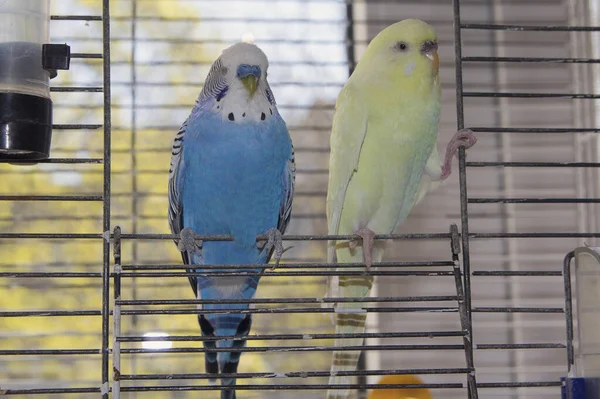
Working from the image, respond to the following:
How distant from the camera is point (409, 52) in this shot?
1.91 meters

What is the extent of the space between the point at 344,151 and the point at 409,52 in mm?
282

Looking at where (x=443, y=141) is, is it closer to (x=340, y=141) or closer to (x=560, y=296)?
(x=560, y=296)

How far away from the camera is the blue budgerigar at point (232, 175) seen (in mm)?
1814

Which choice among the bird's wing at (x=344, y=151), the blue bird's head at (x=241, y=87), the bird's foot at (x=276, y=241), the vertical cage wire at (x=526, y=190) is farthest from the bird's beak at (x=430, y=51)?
the vertical cage wire at (x=526, y=190)

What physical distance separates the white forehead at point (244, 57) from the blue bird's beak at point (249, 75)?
1 cm

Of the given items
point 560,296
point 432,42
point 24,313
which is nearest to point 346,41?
point 432,42

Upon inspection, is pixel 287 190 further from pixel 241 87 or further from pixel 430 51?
pixel 430 51

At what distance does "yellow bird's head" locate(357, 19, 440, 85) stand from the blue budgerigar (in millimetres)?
298

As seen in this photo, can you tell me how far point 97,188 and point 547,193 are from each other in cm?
151

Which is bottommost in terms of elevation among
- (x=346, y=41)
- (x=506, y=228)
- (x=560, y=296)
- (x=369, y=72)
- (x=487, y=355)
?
(x=487, y=355)

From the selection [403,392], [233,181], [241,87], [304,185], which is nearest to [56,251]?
[304,185]

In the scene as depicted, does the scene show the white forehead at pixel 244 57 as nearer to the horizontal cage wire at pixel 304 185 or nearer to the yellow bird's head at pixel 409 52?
the yellow bird's head at pixel 409 52

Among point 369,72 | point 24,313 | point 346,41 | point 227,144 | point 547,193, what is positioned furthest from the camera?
point 547,193

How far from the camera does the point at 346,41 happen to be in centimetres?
255
